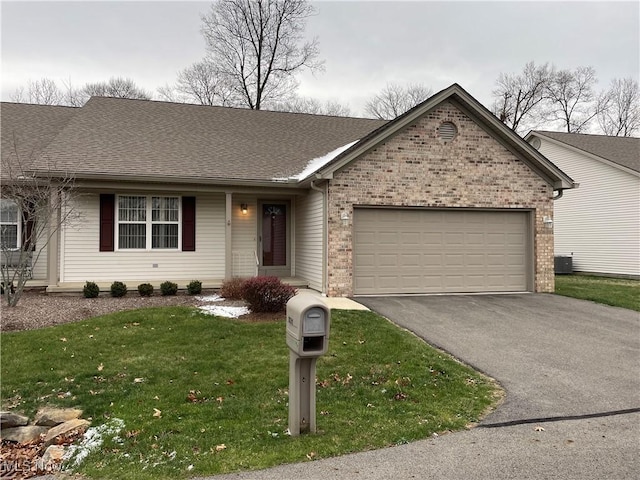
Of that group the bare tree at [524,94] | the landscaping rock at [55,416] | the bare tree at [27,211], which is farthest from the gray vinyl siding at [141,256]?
the bare tree at [524,94]

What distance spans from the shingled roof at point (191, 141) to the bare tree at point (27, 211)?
0.68 m

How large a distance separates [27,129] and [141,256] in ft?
21.1

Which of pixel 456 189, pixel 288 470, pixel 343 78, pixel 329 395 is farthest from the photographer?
pixel 343 78

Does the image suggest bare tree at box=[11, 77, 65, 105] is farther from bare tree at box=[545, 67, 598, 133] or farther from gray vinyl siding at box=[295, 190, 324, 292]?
bare tree at box=[545, 67, 598, 133]

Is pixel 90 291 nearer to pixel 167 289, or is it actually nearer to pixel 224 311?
pixel 167 289

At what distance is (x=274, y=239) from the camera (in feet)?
47.2

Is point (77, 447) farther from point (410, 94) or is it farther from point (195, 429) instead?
point (410, 94)

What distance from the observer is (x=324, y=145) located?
51.5 feet

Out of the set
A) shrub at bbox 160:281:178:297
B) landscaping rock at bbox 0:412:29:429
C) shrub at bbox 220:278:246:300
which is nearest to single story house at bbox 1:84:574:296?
shrub at bbox 160:281:178:297

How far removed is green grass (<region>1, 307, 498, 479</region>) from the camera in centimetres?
389

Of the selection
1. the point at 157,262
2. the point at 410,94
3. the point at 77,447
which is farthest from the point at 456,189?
the point at 410,94

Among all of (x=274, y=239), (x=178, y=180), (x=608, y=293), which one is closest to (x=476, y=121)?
(x=608, y=293)

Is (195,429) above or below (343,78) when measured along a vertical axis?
below

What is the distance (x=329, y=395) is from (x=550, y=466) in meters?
2.26
